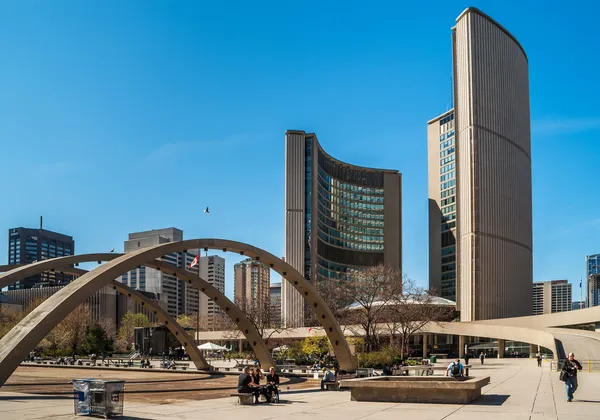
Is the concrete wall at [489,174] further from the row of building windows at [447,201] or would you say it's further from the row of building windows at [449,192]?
the row of building windows at [447,201]

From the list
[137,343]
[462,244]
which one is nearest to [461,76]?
[462,244]

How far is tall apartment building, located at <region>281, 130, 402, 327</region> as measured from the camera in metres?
112

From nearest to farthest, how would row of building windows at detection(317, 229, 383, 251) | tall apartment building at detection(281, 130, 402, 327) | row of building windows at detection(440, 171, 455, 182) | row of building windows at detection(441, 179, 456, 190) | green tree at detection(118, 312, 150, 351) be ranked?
Result: green tree at detection(118, 312, 150, 351) < tall apartment building at detection(281, 130, 402, 327) < row of building windows at detection(441, 179, 456, 190) < row of building windows at detection(440, 171, 455, 182) < row of building windows at detection(317, 229, 383, 251)

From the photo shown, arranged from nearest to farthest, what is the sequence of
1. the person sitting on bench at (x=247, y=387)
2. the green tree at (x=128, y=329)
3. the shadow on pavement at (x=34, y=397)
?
the shadow on pavement at (x=34, y=397) < the person sitting on bench at (x=247, y=387) < the green tree at (x=128, y=329)

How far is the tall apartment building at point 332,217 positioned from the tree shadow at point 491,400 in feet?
234

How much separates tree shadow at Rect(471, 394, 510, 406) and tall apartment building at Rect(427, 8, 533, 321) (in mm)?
72803

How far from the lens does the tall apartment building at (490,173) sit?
93625 mm

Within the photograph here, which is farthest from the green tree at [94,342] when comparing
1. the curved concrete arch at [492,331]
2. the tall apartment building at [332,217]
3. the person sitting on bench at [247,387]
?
the person sitting on bench at [247,387]

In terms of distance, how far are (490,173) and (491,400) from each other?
260 ft

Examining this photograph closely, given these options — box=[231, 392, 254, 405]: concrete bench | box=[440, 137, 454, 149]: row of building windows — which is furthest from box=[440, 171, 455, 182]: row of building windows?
box=[231, 392, 254, 405]: concrete bench

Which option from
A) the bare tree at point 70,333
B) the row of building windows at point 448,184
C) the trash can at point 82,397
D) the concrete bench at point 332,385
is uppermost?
the row of building windows at point 448,184

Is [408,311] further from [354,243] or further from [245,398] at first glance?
[354,243]

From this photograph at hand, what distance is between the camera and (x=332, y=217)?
5157 inches

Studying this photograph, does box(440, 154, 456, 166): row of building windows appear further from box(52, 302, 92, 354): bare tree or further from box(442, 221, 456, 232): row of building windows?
box(52, 302, 92, 354): bare tree
